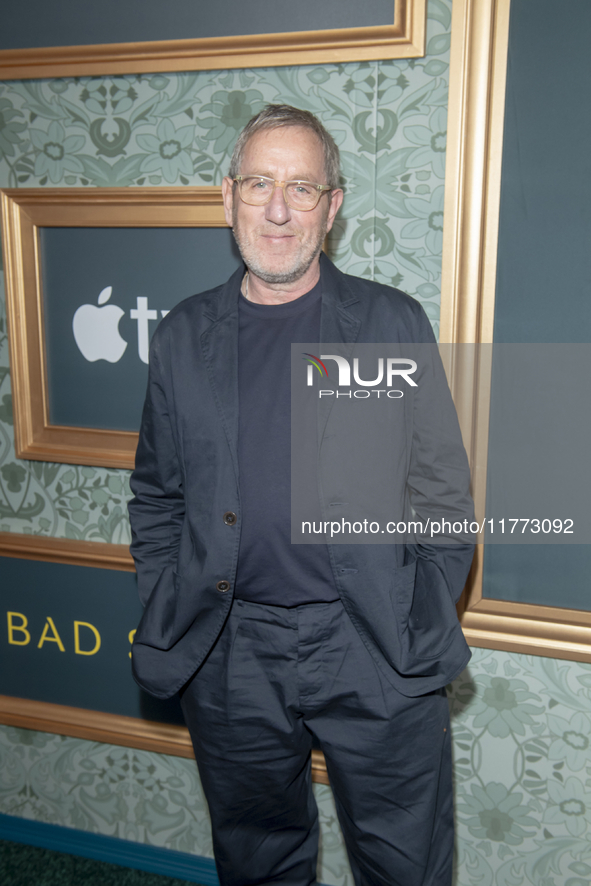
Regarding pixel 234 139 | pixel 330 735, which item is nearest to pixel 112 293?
pixel 234 139

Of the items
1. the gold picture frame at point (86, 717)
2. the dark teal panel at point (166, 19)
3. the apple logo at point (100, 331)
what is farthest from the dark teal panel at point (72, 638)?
the dark teal panel at point (166, 19)

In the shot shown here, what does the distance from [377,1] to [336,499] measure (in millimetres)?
1109

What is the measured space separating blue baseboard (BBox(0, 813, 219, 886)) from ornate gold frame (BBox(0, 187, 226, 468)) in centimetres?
117

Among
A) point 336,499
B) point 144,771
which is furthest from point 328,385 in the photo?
point 144,771

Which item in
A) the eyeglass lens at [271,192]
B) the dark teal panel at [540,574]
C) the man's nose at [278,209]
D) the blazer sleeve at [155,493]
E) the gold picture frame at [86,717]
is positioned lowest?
the gold picture frame at [86,717]

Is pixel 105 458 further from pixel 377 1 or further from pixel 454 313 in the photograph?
pixel 377 1

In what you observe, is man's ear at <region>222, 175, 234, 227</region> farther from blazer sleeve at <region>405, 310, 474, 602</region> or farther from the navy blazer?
blazer sleeve at <region>405, 310, 474, 602</region>

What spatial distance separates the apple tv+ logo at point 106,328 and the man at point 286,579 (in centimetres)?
35

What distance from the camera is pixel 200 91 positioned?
1.71 metres

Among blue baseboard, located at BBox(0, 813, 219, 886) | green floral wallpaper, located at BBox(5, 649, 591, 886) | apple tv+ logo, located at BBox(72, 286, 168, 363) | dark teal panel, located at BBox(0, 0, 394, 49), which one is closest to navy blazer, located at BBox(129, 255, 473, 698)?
apple tv+ logo, located at BBox(72, 286, 168, 363)

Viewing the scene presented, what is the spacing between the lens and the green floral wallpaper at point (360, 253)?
1.61m

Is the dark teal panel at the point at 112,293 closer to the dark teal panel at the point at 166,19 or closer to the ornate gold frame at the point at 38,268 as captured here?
the ornate gold frame at the point at 38,268

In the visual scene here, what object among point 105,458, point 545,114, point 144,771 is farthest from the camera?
point 144,771

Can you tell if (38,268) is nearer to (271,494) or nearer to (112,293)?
(112,293)
